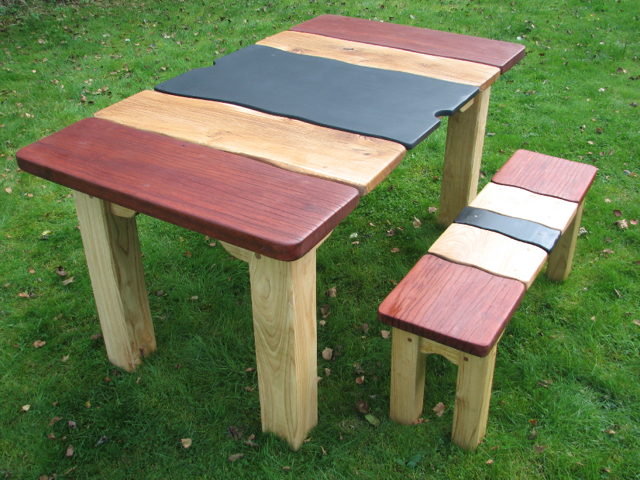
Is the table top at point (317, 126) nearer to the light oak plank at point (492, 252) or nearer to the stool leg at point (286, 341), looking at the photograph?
the stool leg at point (286, 341)

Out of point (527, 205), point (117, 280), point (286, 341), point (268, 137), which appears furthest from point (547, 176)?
point (117, 280)

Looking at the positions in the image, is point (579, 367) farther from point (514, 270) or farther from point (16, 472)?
point (16, 472)

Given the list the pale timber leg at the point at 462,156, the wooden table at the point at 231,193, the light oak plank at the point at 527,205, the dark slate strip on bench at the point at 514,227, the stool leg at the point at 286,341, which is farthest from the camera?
the pale timber leg at the point at 462,156

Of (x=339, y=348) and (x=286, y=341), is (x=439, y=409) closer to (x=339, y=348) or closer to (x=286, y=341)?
(x=339, y=348)

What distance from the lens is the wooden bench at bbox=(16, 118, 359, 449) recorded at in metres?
1.97

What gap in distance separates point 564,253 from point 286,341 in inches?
71.4

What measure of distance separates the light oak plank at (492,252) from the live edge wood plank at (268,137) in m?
0.49

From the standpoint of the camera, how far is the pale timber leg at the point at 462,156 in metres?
3.58

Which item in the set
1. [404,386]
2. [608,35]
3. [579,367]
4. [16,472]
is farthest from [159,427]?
[608,35]

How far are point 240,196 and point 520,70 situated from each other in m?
4.87

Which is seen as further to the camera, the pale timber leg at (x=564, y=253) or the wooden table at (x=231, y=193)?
the pale timber leg at (x=564, y=253)

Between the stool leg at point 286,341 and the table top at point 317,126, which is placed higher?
the table top at point 317,126

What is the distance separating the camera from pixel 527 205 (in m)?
2.95

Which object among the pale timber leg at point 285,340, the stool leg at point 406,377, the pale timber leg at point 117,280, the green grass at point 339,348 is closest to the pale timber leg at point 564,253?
the green grass at point 339,348
